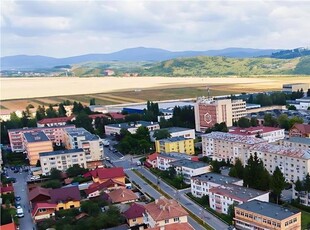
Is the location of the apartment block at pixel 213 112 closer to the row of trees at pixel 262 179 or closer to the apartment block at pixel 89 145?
the apartment block at pixel 89 145

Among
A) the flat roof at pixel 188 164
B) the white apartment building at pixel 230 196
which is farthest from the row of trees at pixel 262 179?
the flat roof at pixel 188 164

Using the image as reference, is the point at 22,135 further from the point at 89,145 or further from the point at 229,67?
the point at 229,67

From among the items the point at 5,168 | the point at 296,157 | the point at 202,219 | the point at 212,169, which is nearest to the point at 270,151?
the point at 296,157

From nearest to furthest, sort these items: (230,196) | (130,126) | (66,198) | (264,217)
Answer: (264,217) → (230,196) → (66,198) → (130,126)

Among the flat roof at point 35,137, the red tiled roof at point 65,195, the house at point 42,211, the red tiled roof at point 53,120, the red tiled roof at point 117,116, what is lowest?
the house at point 42,211

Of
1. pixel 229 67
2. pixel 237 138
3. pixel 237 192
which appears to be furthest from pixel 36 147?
pixel 229 67

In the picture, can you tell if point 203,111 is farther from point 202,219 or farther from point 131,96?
point 131,96
